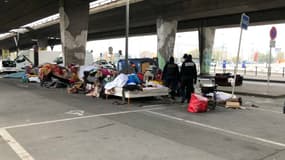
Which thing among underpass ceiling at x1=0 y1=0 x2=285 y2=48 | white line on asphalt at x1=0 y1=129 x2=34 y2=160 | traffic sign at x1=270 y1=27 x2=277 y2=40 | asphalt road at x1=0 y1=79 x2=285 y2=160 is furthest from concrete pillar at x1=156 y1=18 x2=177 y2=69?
white line on asphalt at x1=0 y1=129 x2=34 y2=160

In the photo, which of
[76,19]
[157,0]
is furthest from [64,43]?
[157,0]

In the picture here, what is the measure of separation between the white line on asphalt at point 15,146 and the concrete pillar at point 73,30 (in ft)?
60.5

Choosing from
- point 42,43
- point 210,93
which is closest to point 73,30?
point 210,93

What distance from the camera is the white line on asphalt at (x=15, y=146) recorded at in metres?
5.19

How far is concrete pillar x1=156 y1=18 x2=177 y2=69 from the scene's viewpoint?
2806 centimetres

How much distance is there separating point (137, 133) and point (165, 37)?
2200cm

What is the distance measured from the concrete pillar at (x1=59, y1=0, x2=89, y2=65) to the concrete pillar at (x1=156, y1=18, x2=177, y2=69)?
7171mm

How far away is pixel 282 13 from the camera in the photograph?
2472 cm

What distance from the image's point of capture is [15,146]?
580 cm

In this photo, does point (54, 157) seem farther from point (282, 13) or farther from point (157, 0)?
point (282, 13)

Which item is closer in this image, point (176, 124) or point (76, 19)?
point (176, 124)

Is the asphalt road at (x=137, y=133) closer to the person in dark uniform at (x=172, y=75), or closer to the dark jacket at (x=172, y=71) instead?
the person in dark uniform at (x=172, y=75)

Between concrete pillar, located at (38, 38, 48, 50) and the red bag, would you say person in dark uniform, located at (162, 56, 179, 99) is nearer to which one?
the red bag

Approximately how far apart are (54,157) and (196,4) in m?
22.2
